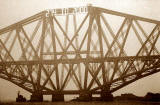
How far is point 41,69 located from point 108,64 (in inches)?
224

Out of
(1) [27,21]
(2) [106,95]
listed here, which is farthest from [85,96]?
(1) [27,21]

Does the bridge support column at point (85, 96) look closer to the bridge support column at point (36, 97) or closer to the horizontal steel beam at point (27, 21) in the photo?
the bridge support column at point (36, 97)

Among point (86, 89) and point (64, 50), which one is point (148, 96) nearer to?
point (86, 89)

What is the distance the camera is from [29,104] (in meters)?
17.8

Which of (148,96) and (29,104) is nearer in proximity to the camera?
(29,104)

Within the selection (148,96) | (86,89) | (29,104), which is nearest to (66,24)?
(86,89)

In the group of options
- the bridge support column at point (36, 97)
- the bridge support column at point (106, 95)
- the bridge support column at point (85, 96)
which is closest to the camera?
the bridge support column at point (106, 95)

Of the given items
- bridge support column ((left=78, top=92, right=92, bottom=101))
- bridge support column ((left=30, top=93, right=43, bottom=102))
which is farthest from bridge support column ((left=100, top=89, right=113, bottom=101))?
bridge support column ((left=30, top=93, right=43, bottom=102))

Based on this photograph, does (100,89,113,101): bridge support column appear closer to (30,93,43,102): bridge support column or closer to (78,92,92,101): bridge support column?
(78,92,92,101): bridge support column

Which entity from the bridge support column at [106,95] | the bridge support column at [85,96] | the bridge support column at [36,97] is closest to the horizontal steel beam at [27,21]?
the bridge support column at [36,97]

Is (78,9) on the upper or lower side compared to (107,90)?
upper

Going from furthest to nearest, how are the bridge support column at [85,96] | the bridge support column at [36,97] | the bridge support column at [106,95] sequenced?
the bridge support column at [36,97], the bridge support column at [85,96], the bridge support column at [106,95]

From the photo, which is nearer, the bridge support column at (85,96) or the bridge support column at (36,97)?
the bridge support column at (85,96)

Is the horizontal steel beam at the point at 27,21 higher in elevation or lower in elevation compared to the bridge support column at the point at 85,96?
higher
